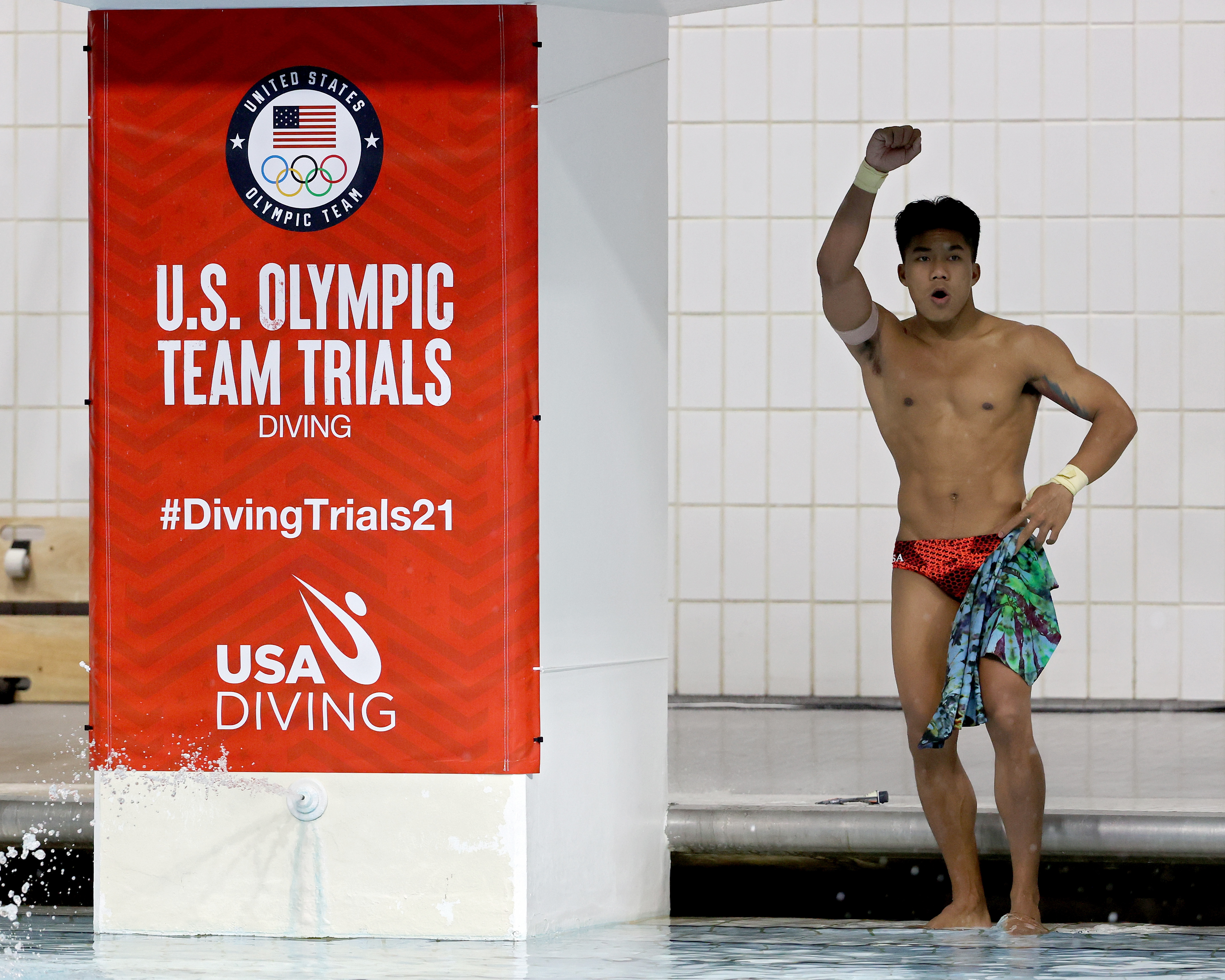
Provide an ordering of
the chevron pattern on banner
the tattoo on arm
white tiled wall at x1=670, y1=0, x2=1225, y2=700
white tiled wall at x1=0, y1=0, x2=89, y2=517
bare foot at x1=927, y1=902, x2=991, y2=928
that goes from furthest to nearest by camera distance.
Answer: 1. white tiled wall at x1=0, y1=0, x2=89, y2=517
2. white tiled wall at x1=670, y1=0, x2=1225, y2=700
3. the tattoo on arm
4. bare foot at x1=927, y1=902, x2=991, y2=928
5. the chevron pattern on banner

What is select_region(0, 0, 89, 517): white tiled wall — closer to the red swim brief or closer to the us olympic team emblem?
the us olympic team emblem

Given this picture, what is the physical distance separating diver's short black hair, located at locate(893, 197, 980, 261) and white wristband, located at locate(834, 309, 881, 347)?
0.47ft

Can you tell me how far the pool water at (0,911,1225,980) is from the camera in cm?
258

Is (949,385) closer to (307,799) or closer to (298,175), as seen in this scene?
(298,175)

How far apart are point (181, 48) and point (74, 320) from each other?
3352 millimetres

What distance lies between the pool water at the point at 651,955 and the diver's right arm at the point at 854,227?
1.33m

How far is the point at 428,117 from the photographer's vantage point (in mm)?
2857

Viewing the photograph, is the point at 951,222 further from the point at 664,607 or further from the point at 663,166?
the point at 664,607

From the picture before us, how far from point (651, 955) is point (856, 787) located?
106cm

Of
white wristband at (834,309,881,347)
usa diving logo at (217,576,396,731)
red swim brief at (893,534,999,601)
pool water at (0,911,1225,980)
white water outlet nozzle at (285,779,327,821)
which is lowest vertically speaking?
pool water at (0,911,1225,980)

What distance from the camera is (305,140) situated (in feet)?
9.43

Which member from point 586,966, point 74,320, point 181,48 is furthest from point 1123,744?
point 74,320

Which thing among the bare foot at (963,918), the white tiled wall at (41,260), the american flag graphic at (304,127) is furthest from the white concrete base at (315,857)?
the white tiled wall at (41,260)

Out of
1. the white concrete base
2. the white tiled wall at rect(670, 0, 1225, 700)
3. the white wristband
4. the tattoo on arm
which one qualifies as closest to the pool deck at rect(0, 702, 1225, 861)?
the white concrete base
